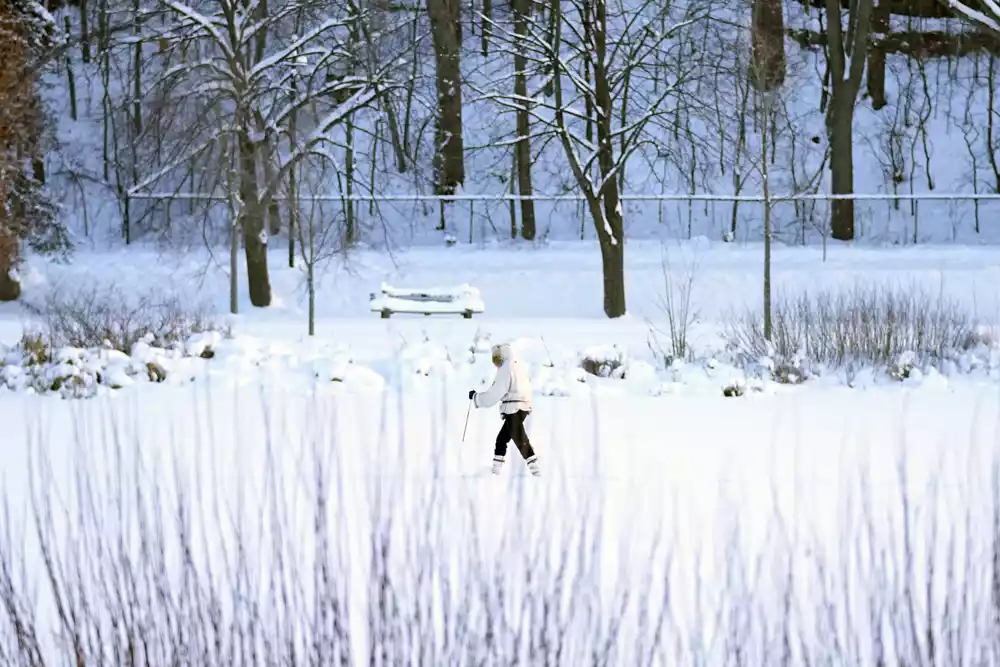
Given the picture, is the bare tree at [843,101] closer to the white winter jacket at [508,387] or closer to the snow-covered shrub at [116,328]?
the snow-covered shrub at [116,328]

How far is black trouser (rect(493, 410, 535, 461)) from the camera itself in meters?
8.71

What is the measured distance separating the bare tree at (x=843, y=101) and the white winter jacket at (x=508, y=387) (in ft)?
73.0

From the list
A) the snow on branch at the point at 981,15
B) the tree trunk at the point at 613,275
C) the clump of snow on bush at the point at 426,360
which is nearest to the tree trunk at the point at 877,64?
the tree trunk at the point at 613,275

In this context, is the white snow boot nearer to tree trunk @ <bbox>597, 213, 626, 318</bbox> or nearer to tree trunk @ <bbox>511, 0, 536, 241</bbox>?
tree trunk @ <bbox>597, 213, 626, 318</bbox>

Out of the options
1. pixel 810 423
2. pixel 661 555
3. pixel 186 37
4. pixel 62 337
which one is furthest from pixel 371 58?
pixel 661 555

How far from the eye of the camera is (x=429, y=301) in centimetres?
2225

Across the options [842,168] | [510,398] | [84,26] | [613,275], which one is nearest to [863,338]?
[510,398]

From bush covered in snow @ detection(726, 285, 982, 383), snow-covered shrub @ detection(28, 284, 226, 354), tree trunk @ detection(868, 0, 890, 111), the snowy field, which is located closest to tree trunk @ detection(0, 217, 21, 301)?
the snowy field

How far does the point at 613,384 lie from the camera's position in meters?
13.8

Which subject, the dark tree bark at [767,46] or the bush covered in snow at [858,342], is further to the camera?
the dark tree bark at [767,46]

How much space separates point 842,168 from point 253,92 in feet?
46.8

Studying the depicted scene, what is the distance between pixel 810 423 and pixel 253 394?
5441 millimetres

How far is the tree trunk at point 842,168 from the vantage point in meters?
29.3

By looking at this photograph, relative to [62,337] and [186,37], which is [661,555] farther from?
[186,37]
